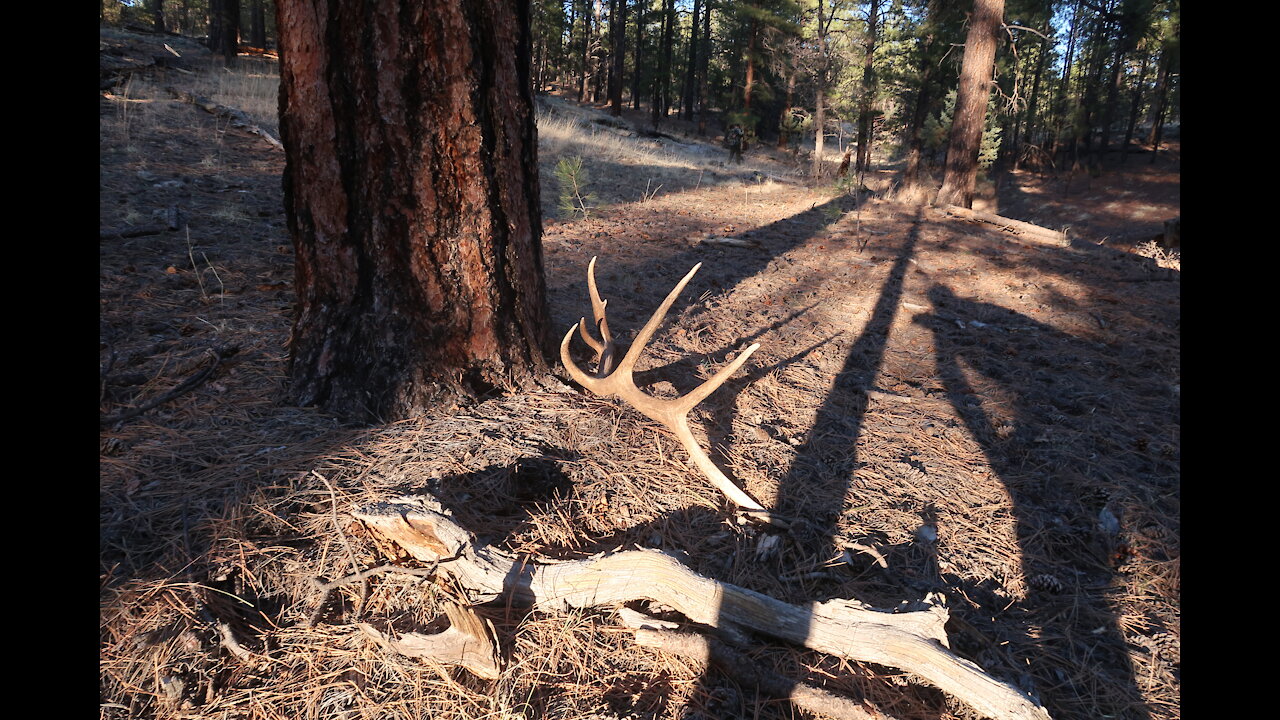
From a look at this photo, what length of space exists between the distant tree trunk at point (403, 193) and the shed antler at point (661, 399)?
0.44 meters

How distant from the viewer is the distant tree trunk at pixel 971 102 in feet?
29.4

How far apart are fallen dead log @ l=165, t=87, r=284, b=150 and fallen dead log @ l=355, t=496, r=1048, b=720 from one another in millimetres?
6771

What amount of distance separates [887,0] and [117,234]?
25.3 metres

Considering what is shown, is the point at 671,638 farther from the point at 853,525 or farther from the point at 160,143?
the point at 160,143

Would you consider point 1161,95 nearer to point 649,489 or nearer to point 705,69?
point 705,69

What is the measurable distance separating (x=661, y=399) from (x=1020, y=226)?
7.25m

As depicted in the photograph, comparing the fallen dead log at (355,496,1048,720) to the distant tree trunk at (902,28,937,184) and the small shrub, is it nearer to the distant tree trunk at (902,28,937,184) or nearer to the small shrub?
the small shrub

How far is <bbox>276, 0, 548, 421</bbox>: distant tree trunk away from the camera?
231cm

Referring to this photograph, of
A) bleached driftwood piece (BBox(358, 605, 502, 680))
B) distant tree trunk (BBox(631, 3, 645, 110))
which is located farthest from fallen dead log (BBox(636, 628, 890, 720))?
distant tree trunk (BBox(631, 3, 645, 110))

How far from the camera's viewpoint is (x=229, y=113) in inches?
313

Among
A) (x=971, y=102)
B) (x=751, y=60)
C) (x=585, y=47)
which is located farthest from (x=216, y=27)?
(x=585, y=47)

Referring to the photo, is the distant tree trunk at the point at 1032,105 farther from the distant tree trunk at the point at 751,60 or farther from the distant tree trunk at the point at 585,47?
the distant tree trunk at the point at 585,47

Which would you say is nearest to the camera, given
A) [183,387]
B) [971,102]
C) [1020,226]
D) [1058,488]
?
[183,387]
